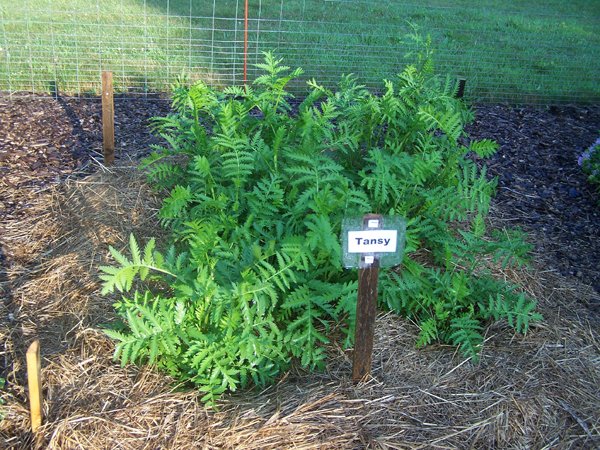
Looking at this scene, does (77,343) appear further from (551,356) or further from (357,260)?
(551,356)

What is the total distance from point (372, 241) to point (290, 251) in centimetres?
48

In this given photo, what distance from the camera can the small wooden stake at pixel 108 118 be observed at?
14.8ft

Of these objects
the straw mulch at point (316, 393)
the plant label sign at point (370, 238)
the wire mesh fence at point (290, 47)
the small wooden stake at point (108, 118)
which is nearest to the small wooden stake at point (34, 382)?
the straw mulch at point (316, 393)

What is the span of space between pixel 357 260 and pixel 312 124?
1.19 meters

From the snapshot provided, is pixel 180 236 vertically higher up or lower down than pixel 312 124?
lower down

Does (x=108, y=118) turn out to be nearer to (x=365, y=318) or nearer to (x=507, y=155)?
(x=365, y=318)

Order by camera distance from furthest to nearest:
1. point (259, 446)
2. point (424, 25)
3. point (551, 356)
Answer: point (424, 25), point (551, 356), point (259, 446)

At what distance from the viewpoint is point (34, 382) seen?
2471 mm

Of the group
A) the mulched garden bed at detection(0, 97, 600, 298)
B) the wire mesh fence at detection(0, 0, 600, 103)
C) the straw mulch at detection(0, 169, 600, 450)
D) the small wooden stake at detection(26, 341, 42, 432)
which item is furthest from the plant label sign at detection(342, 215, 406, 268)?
the wire mesh fence at detection(0, 0, 600, 103)

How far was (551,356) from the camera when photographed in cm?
323

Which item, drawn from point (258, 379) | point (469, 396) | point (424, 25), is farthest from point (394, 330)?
point (424, 25)

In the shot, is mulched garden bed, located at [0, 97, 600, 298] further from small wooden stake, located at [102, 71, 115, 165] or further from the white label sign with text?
the white label sign with text

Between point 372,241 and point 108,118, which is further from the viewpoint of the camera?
point 108,118

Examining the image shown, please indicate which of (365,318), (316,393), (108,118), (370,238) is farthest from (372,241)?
(108,118)
